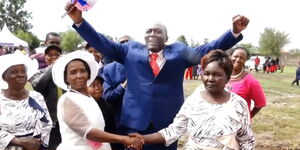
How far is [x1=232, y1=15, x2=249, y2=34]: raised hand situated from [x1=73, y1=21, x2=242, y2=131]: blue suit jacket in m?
0.09

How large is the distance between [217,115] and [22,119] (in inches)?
65.6

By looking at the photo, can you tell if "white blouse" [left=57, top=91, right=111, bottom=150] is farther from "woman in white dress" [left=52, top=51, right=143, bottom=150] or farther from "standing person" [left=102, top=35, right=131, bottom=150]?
"standing person" [left=102, top=35, right=131, bottom=150]

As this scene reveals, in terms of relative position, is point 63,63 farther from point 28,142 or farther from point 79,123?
point 28,142

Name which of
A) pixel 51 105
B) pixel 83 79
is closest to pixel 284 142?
pixel 51 105

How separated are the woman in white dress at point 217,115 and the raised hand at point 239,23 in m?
0.69

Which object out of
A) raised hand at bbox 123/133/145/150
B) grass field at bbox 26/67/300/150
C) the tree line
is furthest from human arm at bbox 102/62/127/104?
the tree line

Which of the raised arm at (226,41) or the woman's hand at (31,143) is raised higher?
the raised arm at (226,41)

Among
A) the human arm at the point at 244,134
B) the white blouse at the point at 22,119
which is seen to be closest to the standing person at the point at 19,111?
the white blouse at the point at 22,119

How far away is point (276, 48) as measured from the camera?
6456 centimetres

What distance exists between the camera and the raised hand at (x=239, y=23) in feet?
10.6

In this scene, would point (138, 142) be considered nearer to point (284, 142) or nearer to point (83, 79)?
point (83, 79)

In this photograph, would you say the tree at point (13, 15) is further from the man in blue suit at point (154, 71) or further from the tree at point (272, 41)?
the man in blue suit at point (154, 71)

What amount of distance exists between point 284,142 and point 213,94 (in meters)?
5.15

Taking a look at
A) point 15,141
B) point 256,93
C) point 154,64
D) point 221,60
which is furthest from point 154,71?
point 256,93
